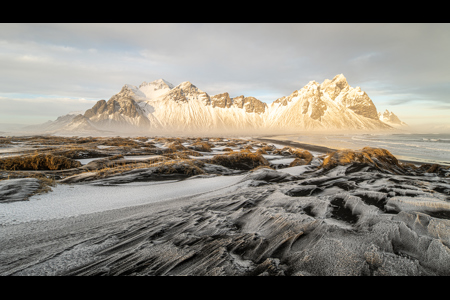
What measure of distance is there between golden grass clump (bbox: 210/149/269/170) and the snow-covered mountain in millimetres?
133808

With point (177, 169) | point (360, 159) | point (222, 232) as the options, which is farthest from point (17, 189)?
point (360, 159)

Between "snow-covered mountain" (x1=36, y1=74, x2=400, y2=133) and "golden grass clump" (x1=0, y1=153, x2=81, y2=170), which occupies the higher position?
"snow-covered mountain" (x1=36, y1=74, x2=400, y2=133)

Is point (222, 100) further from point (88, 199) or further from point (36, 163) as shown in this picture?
point (88, 199)

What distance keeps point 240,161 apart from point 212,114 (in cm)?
16030

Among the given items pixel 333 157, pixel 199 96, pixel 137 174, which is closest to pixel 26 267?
pixel 137 174

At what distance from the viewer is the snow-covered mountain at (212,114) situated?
153 m

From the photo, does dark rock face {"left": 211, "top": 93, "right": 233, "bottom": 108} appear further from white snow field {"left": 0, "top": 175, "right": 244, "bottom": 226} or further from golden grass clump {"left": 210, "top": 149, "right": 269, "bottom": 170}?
white snow field {"left": 0, "top": 175, "right": 244, "bottom": 226}

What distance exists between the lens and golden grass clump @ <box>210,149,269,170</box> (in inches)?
490

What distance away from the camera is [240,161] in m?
12.9

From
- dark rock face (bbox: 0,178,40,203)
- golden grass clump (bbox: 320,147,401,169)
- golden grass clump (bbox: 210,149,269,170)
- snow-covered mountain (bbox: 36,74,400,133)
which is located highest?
snow-covered mountain (bbox: 36,74,400,133)

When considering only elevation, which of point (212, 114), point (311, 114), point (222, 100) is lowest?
point (212, 114)

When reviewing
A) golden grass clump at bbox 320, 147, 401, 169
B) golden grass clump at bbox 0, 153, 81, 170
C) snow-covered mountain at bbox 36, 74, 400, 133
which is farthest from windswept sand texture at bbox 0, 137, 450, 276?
snow-covered mountain at bbox 36, 74, 400, 133

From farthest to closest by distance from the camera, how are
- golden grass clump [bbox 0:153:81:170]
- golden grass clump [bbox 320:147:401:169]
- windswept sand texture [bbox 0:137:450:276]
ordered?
golden grass clump [bbox 320:147:401:169]
golden grass clump [bbox 0:153:81:170]
windswept sand texture [bbox 0:137:450:276]

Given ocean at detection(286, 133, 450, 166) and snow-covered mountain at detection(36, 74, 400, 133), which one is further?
snow-covered mountain at detection(36, 74, 400, 133)
